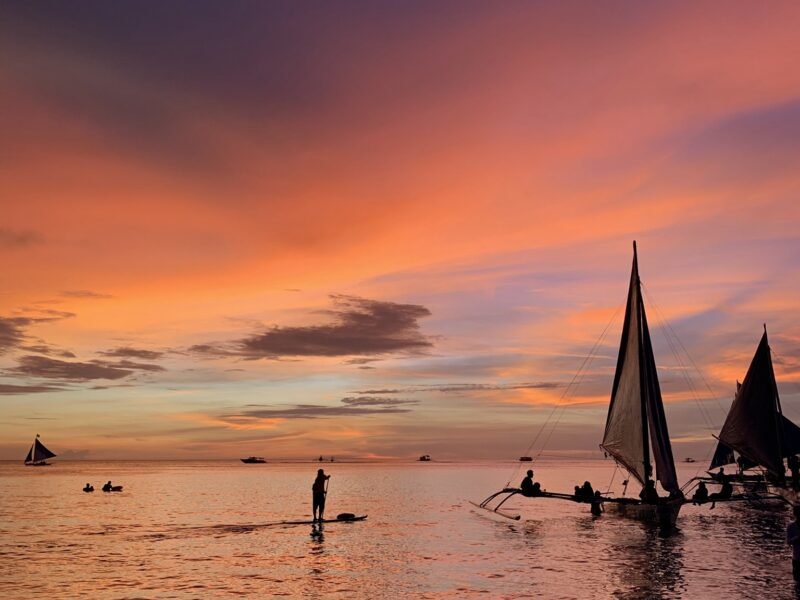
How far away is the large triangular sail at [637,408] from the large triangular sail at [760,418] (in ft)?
27.1

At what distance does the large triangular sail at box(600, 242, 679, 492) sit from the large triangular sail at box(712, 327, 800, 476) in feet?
27.1

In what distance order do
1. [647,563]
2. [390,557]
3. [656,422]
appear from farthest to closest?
[656,422] < [390,557] < [647,563]

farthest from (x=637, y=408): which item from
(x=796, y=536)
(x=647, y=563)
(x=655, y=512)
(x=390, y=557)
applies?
(x=390, y=557)

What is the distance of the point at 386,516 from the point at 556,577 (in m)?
29.3

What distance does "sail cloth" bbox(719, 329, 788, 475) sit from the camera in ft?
155

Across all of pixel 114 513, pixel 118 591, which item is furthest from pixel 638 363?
pixel 114 513

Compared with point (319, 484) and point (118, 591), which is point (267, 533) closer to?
point (319, 484)

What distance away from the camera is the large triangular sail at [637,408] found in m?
Result: 42.8

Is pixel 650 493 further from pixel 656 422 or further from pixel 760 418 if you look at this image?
pixel 760 418

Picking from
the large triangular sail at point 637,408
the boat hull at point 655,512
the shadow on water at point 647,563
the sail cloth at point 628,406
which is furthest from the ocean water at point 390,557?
the sail cloth at point 628,406

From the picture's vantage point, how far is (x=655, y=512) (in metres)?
42.8

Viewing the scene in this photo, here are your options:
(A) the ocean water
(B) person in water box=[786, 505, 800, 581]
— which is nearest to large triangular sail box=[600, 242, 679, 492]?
(A) the ocean water

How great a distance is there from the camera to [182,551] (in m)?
32.8

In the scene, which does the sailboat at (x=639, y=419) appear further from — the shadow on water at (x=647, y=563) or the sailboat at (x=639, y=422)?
the shadow on water at (x=647, y=563)
